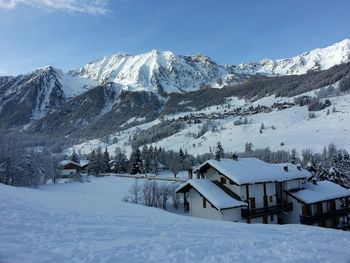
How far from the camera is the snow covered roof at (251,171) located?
43.5m

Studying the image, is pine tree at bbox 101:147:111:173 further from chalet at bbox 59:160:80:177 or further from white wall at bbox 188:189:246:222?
white wall at bbox 188:189:246:222

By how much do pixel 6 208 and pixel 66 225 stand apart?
198 inches

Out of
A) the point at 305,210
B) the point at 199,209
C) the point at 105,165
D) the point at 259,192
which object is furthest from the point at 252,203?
the point at 105,165

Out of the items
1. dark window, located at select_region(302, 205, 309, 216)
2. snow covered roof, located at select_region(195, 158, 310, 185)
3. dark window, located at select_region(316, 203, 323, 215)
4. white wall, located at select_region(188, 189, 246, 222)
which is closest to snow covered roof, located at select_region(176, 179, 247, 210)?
white wall, located at select_region(188, 189, 246, 222)

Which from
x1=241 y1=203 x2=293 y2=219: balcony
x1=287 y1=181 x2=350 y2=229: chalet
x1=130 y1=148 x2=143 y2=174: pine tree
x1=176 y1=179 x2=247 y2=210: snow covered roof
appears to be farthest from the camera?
x1=130 y1=148 x2=143 y2=174: pine tree

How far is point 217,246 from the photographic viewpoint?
16969 mm

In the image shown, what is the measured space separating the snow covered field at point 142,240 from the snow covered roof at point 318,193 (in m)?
24.8

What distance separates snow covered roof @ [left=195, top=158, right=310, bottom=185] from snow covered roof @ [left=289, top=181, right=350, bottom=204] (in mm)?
2298

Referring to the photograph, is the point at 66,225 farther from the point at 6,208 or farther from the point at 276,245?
the point at 276,245

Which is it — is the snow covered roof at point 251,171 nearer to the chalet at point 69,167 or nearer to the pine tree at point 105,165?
the pine tree at point 105,165

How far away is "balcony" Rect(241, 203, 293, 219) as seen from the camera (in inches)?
1673

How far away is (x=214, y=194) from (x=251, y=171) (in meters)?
6.48

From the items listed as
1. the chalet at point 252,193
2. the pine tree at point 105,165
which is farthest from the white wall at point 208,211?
the pine tree at point 105,165

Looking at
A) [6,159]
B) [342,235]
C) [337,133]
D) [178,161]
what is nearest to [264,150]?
[337,133]
